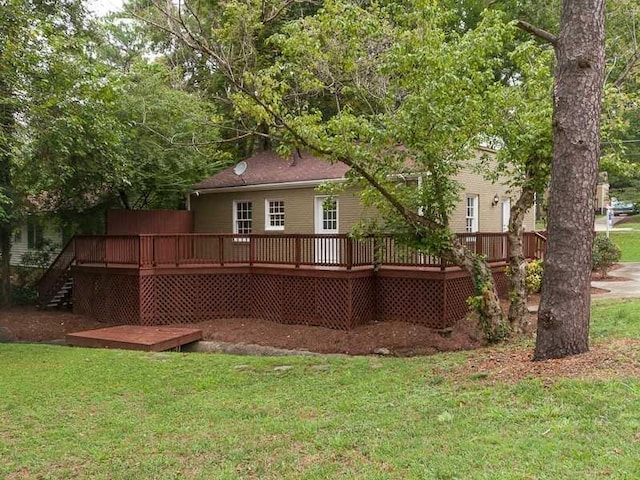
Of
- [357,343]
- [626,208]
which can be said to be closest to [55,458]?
[357,343]

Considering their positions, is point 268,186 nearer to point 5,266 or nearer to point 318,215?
point 318,215

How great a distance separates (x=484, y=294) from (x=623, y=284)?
31.1 ft

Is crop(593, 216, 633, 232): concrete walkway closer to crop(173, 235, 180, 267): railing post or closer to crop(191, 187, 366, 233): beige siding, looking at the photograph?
crop(191, 187, 366, 233): beige siding

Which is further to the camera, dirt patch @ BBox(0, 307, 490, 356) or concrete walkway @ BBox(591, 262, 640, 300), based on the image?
concrete walkway @ BBox(591, 262, 640, 300)

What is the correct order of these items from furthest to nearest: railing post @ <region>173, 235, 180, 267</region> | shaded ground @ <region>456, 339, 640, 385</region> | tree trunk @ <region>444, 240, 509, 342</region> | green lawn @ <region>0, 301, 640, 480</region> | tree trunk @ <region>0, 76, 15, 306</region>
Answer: railing post @ <region>173, 235, 180, 267</region> < tree trunk @ <region>0, 76, 15, 306</region> < tree trunk @ <region>444, 240, 509, 342</region> < shaded ground @ <region>456, 339, 640, 385</region> < green lawn @ <region>0, 301, 640, 480</region>

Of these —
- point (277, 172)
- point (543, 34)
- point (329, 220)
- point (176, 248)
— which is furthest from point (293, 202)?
point (543, 34)

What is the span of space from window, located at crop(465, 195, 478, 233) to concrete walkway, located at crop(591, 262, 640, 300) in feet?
11.4

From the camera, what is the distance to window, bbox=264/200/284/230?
51.8 ft

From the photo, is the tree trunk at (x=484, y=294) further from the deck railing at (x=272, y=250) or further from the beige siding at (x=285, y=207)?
the beige siding at (x=285, y=207)

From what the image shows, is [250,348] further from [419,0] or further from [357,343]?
[419,0]

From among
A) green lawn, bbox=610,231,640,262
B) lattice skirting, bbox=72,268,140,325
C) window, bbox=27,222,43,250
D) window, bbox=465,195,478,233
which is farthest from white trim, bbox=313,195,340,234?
green lawn, bbox=610,231,640,262

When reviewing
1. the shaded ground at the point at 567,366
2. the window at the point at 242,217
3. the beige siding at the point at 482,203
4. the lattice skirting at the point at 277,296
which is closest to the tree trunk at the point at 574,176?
the shaded ground at the point at 567,366

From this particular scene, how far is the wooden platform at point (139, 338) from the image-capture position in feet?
33.6

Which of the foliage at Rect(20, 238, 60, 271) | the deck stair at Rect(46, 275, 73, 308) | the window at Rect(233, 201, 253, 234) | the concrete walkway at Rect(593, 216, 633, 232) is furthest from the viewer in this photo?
the concrete walkway at Rect(593, 216, 633, 232)
